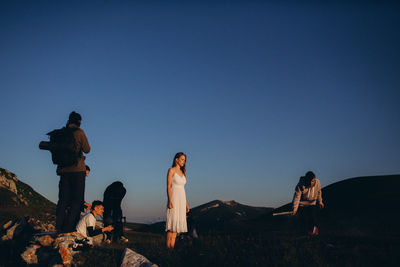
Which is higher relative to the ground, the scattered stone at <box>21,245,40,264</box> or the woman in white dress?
the woman in white dress

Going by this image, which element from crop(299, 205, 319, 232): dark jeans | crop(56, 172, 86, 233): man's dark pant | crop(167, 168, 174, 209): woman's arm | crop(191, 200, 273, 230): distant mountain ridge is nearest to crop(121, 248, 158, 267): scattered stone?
crop(167, 168, 174, 209): woman's arm

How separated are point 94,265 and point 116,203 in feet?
13.0

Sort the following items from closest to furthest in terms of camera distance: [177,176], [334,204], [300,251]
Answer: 1. [300,251]
2. [177,176]
3. [334,204]

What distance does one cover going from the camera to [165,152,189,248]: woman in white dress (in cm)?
742

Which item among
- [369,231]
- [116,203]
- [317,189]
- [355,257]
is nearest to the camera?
[355,257]

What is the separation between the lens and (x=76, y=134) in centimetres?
696

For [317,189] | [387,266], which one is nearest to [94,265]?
[387,266]

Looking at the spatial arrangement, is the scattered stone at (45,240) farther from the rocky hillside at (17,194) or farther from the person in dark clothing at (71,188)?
the rocky hillside at (17,194)

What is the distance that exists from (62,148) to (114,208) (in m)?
4.15

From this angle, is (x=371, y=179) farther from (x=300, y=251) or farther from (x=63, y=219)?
(x=63, y=219)

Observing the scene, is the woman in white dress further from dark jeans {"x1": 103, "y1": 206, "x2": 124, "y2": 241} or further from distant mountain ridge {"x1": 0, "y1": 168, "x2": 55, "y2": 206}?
distant mountain ridge {"x1": 0, "y1": 168, "x2": 55, "y2": 206}

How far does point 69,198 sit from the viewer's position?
6.98 m

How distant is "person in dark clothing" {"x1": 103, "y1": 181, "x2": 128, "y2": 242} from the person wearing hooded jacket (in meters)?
5.71

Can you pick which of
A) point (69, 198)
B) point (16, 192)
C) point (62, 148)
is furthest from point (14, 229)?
point (16, 192)
